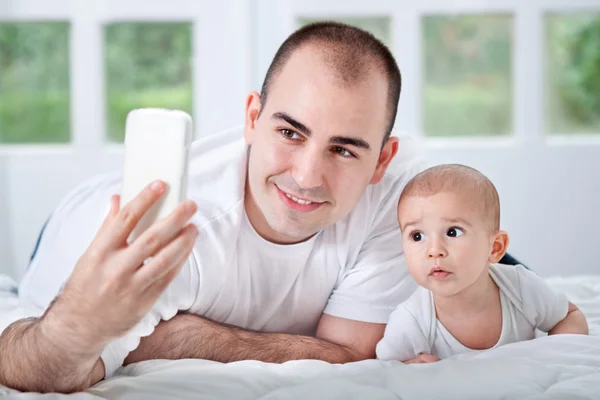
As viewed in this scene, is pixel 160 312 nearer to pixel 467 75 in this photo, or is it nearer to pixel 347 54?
pixel 347 54

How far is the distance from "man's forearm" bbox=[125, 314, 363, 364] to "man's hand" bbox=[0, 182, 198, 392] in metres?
0.21

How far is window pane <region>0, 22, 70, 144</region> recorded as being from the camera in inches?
129

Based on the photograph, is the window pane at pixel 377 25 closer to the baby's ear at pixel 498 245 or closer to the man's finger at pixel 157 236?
the baby's ear at pixel 498 245

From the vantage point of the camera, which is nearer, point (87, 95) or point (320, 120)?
point (320, 120)

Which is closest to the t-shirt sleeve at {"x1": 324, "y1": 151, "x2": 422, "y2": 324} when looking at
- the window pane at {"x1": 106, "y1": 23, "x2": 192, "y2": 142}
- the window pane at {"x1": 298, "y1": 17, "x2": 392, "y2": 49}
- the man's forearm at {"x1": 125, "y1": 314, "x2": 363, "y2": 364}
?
the man's forearm at {"x1": 125, "y1": 314, "x2": 363, "y2": 364}

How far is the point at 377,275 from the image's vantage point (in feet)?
5.53

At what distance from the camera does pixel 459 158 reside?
10.1 ft

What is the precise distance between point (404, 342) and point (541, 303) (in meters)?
0.27

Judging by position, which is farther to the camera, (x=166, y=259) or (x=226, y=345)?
(x=226, y=345)

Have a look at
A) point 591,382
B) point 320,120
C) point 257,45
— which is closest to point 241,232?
point 320,120

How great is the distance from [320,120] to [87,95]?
6.00 feet

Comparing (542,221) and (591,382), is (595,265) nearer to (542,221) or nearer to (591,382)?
(542,221)

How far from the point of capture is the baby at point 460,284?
58.3 inches

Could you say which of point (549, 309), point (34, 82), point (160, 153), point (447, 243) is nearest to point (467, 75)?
point (34, 82)
